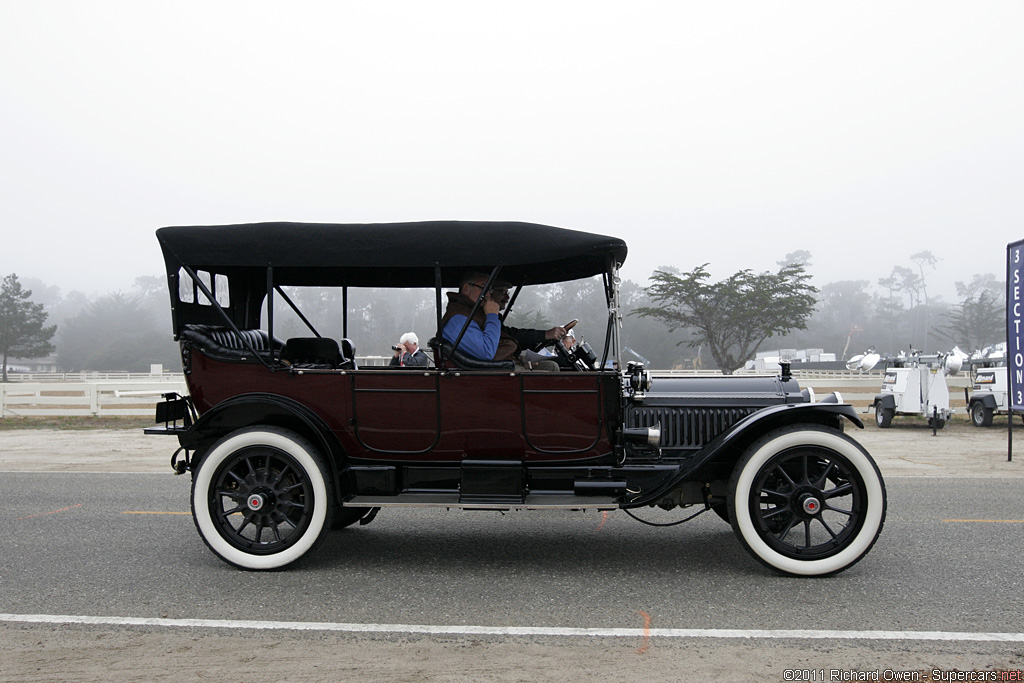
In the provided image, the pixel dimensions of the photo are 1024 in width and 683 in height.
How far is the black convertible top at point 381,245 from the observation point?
4.50 meters

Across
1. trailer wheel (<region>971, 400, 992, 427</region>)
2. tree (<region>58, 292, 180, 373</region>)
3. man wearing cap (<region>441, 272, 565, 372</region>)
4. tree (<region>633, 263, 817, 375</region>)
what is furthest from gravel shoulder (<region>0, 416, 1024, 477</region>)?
tree (<region>58, 292, 180, 373</region>)

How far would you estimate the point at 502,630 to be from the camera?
3.41 meters

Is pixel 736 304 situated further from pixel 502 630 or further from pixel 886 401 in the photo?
pixel 502 630

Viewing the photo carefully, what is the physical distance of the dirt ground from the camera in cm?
293

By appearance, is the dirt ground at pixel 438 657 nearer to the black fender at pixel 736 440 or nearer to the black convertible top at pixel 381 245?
the black fender at pixel 736 440

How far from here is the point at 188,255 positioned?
→ 182 inches

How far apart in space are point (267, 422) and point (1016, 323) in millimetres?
9733

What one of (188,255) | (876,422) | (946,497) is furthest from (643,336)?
(188,255)

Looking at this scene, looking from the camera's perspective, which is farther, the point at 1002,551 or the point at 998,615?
the point at 1002,551

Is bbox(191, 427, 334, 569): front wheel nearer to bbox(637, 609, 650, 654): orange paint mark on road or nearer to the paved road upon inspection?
the paved road

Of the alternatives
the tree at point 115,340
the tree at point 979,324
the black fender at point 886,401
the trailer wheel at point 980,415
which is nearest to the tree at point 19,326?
the tree at point 115,340

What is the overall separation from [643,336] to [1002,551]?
4943 cm

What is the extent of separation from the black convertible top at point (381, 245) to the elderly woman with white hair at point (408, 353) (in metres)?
0.71

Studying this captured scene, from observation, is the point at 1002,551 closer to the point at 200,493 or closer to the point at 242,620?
the point at 242,620
